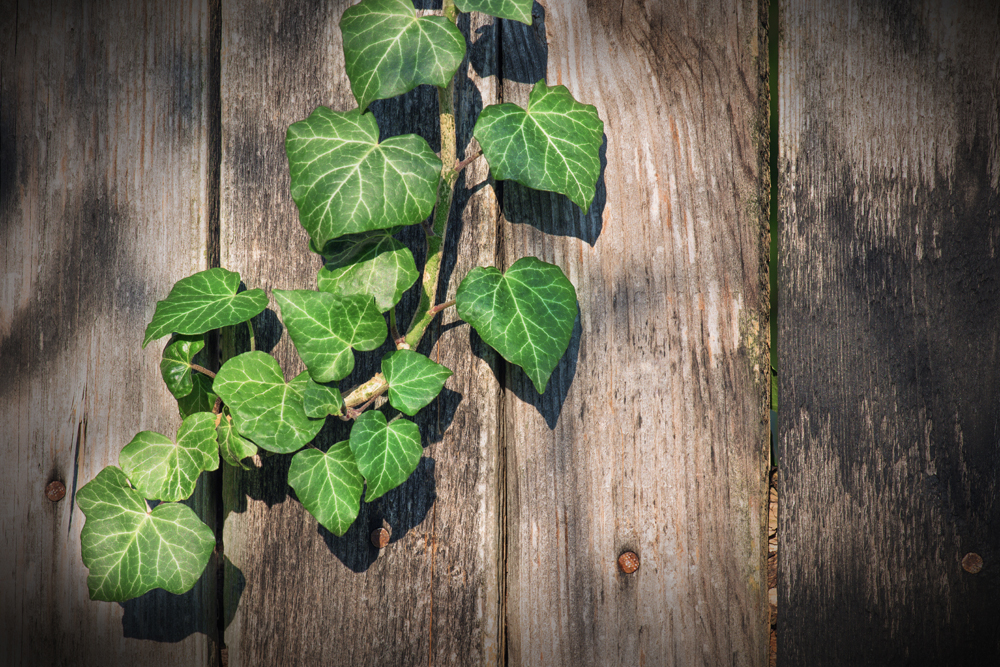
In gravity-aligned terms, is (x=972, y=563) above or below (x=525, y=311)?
below

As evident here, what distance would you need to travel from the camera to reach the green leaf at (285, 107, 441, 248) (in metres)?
0.73

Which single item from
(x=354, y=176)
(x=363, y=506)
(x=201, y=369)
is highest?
(x=354, y=176)

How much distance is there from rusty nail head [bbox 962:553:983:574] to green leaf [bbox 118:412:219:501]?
1.14 m

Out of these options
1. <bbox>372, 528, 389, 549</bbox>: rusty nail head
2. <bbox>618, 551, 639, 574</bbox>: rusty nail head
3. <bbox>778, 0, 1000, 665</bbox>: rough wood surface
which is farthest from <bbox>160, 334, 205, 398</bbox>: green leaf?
<bbox>778, 0, 1000, 665</bbox>: rough wood surface

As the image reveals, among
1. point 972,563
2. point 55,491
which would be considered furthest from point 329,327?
point 972,563

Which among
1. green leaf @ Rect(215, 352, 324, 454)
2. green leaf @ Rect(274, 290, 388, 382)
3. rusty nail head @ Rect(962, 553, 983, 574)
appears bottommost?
rusty nail head @ Rect(962, 553, 983, 574)

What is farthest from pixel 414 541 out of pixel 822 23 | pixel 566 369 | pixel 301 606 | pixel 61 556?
pixel 822 23

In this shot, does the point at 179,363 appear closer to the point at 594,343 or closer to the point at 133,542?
the point at 133,542

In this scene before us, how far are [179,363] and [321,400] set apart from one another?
0.24 meters

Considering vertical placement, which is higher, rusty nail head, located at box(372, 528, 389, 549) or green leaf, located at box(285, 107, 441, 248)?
green leaf, located at box(285, 107, 441, 248)

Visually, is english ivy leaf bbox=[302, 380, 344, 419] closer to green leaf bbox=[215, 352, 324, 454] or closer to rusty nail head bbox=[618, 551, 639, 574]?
green leaf bbox=[215, 352, 324, 454]

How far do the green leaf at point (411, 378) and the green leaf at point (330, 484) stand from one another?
104 mm

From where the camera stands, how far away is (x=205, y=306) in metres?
0.80

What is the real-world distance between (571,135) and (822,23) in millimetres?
452
